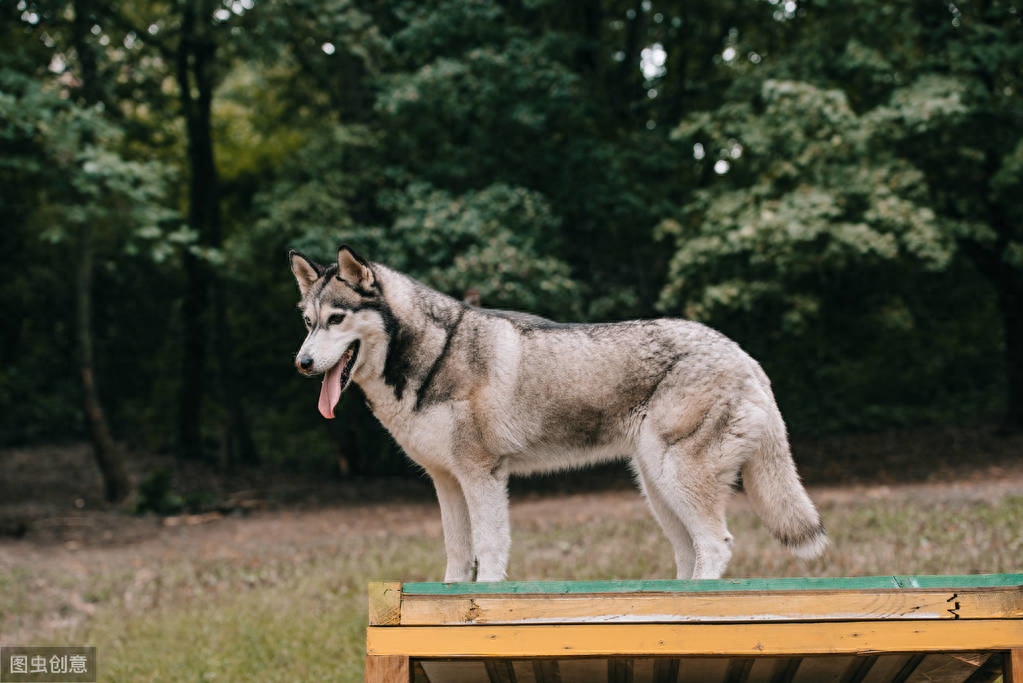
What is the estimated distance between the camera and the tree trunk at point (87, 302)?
1402 centimetres

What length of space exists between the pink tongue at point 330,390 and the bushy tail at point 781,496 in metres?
1.81

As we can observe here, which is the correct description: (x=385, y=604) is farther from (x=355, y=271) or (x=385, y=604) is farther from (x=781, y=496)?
(x=781, y=496)

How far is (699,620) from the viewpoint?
297cm

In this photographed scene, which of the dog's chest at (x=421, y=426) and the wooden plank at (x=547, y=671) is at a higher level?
the dog's chest at (x=421, y=426)

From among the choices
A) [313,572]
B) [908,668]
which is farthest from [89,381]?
[908,668]

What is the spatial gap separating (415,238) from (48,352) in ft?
42.4

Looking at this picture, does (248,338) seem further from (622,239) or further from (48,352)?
(622,239)

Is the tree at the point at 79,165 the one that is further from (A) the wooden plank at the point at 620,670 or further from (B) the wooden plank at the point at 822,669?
(B) the wooden plank at the point at 822,669

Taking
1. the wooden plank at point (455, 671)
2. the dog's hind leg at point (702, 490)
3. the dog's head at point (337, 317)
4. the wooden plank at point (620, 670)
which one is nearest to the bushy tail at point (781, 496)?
the dog's hind leg at point (702, 490)

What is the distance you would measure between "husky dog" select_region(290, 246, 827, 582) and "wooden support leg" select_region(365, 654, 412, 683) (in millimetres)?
1181

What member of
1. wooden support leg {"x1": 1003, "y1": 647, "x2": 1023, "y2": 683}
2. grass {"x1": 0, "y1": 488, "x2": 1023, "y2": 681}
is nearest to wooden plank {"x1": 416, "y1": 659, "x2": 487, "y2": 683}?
wooden support leg {"x1": 1003, "y1": 647, "x2": 1023, "y2": 683}

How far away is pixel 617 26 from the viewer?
63.3ft

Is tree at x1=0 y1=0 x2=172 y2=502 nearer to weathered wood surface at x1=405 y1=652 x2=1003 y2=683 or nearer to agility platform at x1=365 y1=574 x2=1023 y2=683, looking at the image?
weathered wood surface at x1=405 y1=652 x2=1003 y2=683

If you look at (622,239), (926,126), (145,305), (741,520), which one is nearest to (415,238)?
(622,239)
